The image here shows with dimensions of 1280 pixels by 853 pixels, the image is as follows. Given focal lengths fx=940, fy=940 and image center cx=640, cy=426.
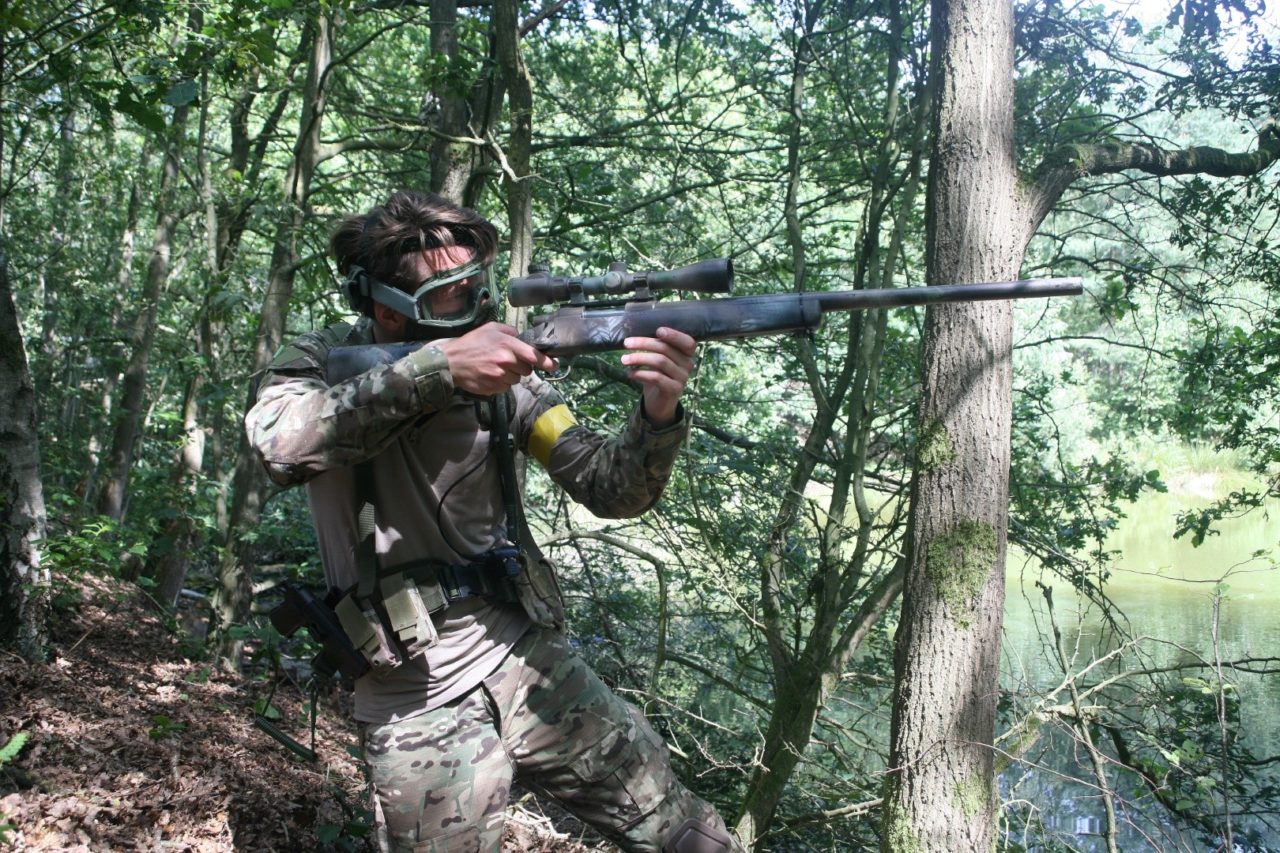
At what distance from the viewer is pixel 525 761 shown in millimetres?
2871

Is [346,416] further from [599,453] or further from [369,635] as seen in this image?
[599,453]

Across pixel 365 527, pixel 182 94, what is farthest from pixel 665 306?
pixel 182 94

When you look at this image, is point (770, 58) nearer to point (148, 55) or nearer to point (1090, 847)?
point (148, 55)

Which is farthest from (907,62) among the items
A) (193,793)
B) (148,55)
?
(193,793)

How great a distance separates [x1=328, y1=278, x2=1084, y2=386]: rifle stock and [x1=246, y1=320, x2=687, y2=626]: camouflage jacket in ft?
0.68

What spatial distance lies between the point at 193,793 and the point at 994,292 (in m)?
3.83

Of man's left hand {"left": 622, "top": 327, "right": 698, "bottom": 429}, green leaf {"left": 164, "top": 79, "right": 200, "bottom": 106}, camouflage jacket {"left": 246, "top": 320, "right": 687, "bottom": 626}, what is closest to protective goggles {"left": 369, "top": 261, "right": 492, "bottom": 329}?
camouflage jacket {"left": 246, "top": 320, "right": 687, "bottom": 626}

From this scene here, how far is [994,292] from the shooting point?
291cm

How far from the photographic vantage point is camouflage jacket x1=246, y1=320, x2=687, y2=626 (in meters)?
2.54

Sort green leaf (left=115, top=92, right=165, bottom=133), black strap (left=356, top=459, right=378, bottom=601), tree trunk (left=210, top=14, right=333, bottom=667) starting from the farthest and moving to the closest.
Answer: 1. tree trunk (left=210, top=14, right=333, bottom=667)
2. green leaf (left=115, top=92, right=165, bottom=133)
3. black strap (left=356, top=459, right=378, bottom=601)

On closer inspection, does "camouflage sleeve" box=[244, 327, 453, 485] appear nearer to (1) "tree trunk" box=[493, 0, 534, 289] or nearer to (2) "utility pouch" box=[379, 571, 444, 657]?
(2) "utility pouch" box=[379, 571, 444, 657]

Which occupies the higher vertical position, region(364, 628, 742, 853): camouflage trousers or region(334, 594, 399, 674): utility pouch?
region(334, 594, 399, 674): utility pouch

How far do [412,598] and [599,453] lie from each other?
0.72 metres

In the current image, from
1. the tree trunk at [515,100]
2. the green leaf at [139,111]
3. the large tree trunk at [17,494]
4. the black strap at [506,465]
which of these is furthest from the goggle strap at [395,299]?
the large tree trunk at [17,494]
